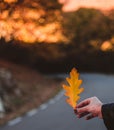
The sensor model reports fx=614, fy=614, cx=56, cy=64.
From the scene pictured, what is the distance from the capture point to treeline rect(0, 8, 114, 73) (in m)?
50.3

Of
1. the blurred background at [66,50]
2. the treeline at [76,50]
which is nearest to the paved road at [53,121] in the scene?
the blurred background at [66,50]

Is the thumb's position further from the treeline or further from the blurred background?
the treeline

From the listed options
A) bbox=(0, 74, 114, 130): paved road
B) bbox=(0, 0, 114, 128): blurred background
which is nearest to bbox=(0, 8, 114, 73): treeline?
bbox=(0, 0, 114, 128): blurred background

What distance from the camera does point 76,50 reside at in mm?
56156

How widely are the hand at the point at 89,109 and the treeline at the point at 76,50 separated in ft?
152

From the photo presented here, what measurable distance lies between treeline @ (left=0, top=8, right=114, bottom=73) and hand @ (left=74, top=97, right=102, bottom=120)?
4645cm

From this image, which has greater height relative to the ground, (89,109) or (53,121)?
(53,121)

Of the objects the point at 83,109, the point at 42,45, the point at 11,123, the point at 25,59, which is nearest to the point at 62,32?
the point at 42,45

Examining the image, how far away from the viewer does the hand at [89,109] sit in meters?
1.85

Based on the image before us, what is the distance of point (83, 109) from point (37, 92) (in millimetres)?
32941

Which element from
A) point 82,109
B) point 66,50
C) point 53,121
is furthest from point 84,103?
point 66,50

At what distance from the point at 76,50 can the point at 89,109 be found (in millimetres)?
54351

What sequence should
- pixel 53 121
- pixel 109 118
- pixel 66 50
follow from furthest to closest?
pixel 66 50 < pixel 53 121 < pixel 109 118

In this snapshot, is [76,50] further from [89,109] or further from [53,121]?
[89,109]
